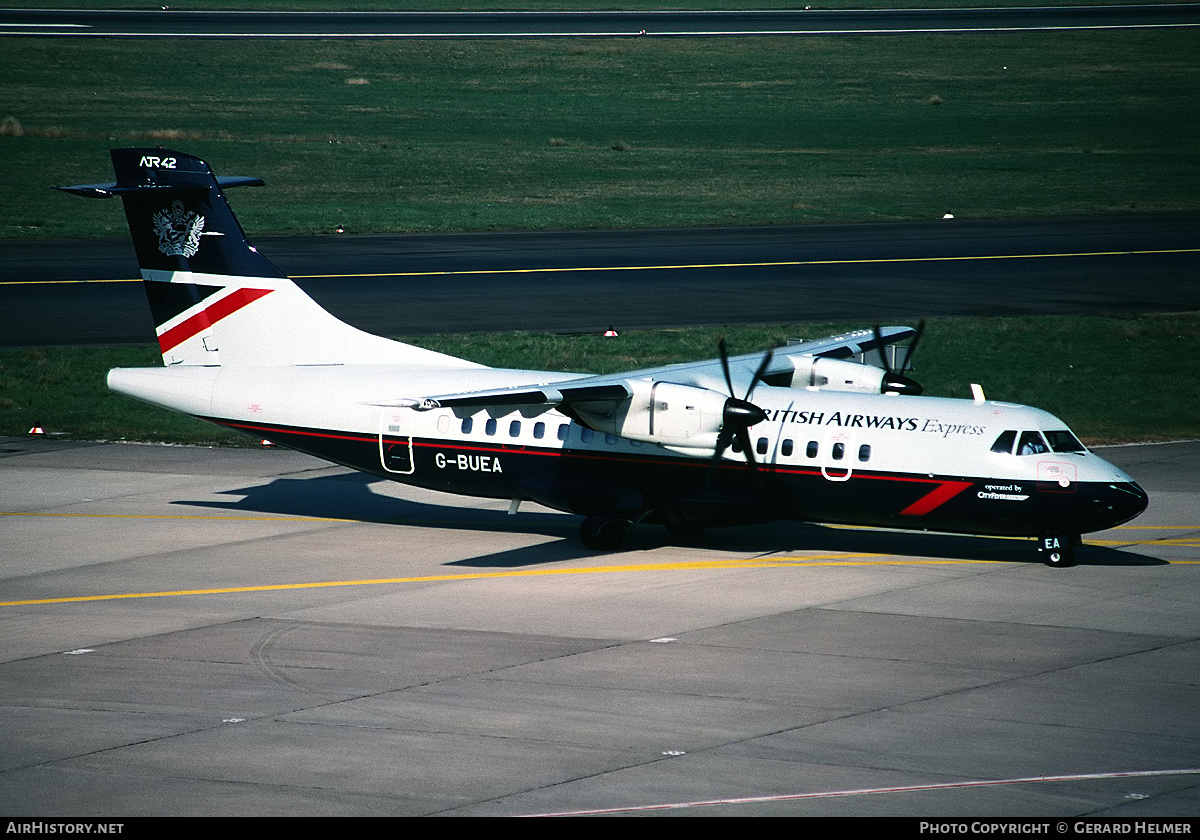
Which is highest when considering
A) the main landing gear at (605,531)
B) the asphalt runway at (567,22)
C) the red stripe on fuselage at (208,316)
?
the asphalt runway at (567,22)

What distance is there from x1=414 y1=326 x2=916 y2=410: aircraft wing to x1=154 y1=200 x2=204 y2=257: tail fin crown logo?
20.5 ft

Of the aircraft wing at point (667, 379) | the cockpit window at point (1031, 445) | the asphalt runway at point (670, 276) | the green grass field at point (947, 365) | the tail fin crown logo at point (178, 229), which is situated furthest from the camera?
the asphalt runway at point (670, 276)

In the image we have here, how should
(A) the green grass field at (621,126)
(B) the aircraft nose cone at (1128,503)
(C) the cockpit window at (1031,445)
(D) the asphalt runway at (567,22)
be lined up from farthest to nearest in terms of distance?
(D) the asphalt runway at (567,22) → (A) the green grass field at (621,126) → (C) the cockpit window at (1031,445) → (B) the aircraft nose cone at (1128,503)

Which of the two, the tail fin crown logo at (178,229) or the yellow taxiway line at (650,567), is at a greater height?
the tail fin crown logo at (178,229)

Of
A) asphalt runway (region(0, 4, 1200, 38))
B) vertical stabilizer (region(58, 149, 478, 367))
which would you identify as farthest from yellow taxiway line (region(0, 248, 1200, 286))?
asphalt runway (region(0, 4, 1200, 38))

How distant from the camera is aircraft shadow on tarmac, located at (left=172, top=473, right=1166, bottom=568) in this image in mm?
28016

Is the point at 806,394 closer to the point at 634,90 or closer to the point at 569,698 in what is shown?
the point at 569,698

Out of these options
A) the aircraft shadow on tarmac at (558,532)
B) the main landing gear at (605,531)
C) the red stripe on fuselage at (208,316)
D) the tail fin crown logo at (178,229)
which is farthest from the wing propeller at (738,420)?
the tail fin crown logo at (178,229)

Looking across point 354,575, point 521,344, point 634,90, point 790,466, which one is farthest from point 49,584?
point 634,90

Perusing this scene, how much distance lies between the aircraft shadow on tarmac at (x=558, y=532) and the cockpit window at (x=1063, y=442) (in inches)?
91.8

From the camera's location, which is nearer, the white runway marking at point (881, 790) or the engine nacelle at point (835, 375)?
the white runway marking at point (881, 790)

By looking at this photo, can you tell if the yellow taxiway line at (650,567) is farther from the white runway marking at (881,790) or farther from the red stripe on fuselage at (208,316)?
the white runway marking at (881,790)

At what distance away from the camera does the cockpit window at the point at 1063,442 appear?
26.0 m

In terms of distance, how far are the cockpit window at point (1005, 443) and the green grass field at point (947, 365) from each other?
12.2 m
